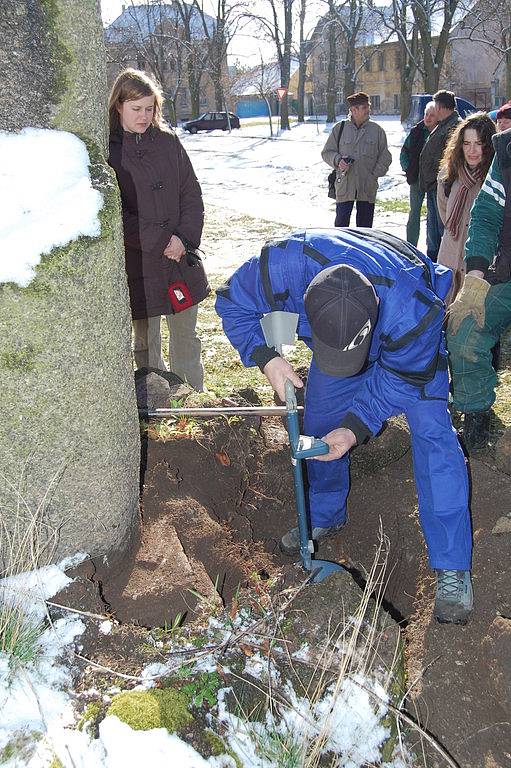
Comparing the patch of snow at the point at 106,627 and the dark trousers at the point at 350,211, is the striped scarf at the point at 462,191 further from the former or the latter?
the patch of snow at the point at 106,627

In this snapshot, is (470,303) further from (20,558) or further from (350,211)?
(350,211)

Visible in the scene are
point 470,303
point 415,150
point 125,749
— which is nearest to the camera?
point 125,749

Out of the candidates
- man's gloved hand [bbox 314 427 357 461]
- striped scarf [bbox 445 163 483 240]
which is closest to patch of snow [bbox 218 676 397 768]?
man's gloved hand [bbox 314 427 357 461]

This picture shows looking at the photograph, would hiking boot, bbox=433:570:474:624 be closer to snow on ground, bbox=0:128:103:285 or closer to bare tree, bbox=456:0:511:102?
snow on ground, bbox=0:128:103:285

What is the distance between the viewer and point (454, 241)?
469cm

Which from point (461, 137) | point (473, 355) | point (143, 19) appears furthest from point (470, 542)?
point (143, 19)

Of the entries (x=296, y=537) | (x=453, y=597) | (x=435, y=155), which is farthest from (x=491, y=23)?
(x=453, y=597)

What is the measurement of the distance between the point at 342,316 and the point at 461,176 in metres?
3.02

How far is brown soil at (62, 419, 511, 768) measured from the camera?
193 cm

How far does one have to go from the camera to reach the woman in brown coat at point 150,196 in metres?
3.17

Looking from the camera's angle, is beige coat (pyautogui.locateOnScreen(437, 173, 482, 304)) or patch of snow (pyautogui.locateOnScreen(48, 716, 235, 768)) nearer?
patch of snow (pyautogui.locateOnScreen(48, 716, 235, 768))

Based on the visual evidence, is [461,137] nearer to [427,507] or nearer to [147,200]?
[147,200]

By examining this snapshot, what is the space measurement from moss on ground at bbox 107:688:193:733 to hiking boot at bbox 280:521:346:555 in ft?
4.38

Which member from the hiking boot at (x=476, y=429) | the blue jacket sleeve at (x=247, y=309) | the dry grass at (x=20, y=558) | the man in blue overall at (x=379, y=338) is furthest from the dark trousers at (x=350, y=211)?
the dry grass at (x=20, y=558)
